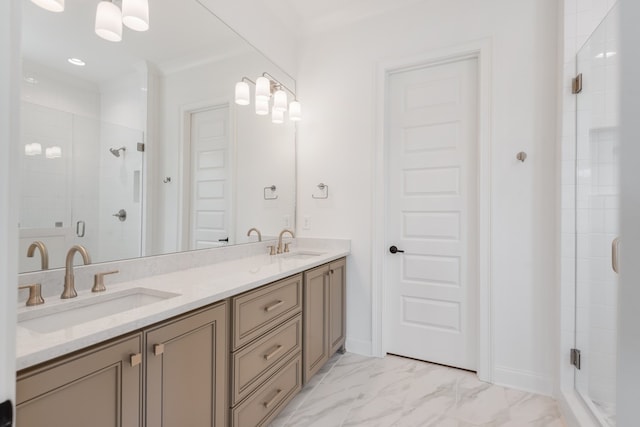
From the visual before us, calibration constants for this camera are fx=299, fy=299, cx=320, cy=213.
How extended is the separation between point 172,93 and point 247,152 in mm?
717

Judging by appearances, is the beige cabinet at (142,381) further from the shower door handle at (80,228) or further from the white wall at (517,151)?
the white wall at (517,151)

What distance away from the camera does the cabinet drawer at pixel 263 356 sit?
4.40ft

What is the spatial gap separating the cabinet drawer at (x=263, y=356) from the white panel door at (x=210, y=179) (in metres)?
0.73

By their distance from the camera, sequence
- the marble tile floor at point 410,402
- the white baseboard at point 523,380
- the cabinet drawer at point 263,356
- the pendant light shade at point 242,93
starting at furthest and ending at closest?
the pendant light shade at point 242,93, the white baseboard at point 523,380, the marble tile floor at point 410,402, the cabinet drawer at point 263,356

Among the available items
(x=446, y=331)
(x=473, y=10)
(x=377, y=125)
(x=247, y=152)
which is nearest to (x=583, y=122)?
(x=473, y=10)

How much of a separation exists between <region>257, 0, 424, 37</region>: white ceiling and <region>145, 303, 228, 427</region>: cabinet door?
2414 millimetres

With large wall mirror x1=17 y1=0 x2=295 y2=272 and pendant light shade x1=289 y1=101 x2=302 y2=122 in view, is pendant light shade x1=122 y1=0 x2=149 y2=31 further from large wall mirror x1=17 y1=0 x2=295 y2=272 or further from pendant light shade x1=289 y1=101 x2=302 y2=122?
pendant light shade x1=289 y1=101 x2=302 y2=122

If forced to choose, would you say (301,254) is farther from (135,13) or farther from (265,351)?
(135,13)

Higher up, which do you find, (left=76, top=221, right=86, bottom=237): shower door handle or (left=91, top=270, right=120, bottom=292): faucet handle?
(left=76, top=221, right=86, bottom=237): shower door handle

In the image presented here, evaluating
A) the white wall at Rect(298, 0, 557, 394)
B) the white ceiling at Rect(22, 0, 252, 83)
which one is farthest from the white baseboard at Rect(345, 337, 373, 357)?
the white ceiling at Rect(22, 0, 252, 83)

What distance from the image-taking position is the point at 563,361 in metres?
1.78

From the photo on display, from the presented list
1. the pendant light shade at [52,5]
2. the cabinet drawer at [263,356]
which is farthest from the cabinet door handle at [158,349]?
the pendant light shade at [52,5]

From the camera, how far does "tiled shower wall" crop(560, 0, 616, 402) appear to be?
5.79 feet

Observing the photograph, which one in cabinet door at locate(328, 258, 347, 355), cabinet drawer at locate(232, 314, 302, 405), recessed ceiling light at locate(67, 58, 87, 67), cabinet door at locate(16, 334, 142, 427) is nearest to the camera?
cabinet door at locate(16, 334, 142, 427)
